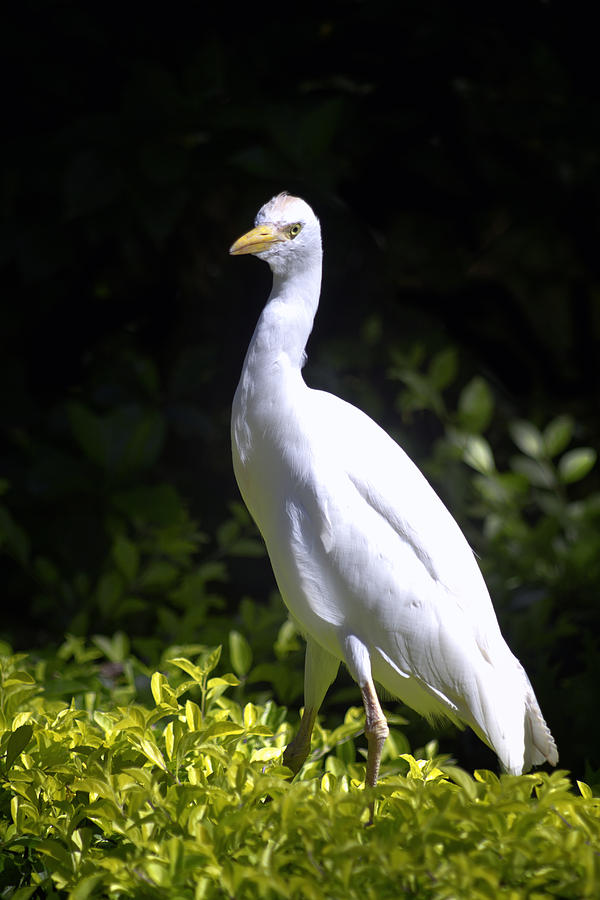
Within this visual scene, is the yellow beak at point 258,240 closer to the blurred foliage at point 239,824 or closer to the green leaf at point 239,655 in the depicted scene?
the blurred foliage at point 239,824

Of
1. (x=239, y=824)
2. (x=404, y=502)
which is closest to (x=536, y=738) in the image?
(x=404, y=502)

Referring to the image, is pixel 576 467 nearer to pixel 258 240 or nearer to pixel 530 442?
pixel 530 442

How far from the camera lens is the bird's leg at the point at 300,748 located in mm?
2141

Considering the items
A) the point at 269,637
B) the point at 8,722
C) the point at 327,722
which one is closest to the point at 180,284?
the point at 269,637

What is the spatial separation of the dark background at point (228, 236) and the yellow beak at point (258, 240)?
1210mm

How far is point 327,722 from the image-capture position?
2.95m

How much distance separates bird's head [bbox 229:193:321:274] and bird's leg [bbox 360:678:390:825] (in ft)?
3.22

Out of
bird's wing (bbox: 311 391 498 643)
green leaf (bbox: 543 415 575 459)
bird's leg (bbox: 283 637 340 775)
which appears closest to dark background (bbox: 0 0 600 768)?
green leaf (bbox: 543 415 575 459)

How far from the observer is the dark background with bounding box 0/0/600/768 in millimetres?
3312

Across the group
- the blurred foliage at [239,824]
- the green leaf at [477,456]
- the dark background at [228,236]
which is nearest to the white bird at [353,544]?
the blurred foliage at [239,824]

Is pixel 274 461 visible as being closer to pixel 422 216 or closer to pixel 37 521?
pixel 37 521

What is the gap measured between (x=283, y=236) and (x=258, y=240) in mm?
65

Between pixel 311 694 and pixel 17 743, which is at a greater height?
pixel 17 743

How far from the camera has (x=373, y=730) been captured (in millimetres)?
1967
